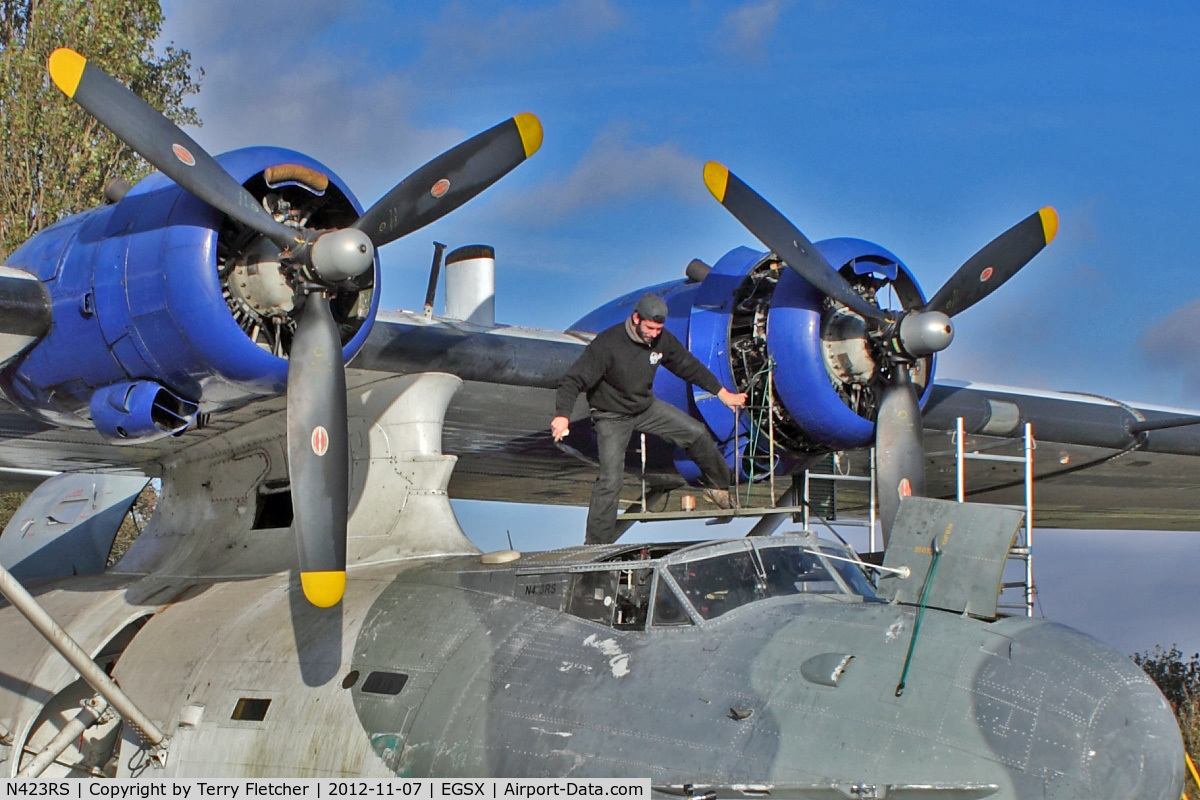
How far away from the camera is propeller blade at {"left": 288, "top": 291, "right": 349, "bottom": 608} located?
315 inches

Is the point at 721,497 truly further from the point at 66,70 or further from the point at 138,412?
the point at 66,70

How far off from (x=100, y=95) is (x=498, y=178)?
279 cm

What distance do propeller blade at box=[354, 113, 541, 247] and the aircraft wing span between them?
134 cm

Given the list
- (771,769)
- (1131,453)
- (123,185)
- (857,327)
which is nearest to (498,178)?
(123,185)

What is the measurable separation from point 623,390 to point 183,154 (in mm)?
3236

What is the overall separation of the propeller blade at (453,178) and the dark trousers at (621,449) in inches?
75.0

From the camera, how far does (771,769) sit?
5.54 m

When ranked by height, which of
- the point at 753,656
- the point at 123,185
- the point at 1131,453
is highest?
the point at 123,185

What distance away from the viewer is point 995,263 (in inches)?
436

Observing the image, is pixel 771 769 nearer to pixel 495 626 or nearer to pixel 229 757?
pixel 495 626

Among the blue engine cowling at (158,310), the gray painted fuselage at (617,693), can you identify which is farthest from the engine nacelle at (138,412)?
the gray painted fuselage at (617,693)

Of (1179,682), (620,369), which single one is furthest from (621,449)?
(1179,682)

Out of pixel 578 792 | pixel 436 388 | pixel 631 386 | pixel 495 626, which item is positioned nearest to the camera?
pixel 578 792

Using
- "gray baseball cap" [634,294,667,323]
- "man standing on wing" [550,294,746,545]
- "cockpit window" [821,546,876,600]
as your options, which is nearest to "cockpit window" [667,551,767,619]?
"cockpit window" [821,546,876,600]
